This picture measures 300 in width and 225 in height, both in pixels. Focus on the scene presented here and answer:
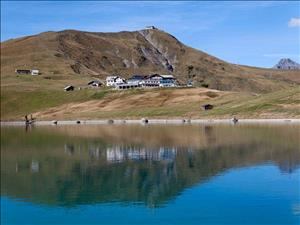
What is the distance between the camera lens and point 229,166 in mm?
51562

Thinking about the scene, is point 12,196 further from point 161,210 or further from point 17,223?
point 161,210

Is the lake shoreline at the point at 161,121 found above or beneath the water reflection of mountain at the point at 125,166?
above

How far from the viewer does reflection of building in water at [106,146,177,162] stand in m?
60.8

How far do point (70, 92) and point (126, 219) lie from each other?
16965cm

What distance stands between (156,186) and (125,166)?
12.6 m

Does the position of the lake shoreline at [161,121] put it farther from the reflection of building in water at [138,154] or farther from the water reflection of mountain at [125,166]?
the reflection of building in water at [138,154]

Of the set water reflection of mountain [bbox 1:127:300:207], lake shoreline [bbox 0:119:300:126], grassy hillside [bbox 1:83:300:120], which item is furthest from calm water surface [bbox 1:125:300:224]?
grassy hillside [bbox 1:83:300:120]

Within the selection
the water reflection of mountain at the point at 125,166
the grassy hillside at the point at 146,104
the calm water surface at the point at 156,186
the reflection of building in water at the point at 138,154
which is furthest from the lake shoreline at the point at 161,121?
the reflection of building in water at the point at 138,154

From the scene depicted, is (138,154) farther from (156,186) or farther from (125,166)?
(156,186)

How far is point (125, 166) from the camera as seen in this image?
53.9 meters

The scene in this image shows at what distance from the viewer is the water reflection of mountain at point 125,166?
37.8m

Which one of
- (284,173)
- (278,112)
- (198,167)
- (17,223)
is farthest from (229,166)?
(278,112)

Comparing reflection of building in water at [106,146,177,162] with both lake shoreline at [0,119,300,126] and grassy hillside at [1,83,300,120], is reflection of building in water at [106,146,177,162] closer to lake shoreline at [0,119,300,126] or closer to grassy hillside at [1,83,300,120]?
lake shoreline at [0,119,300,126]

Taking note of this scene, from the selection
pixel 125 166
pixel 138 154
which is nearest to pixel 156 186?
pixel 125 166
